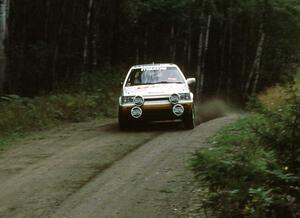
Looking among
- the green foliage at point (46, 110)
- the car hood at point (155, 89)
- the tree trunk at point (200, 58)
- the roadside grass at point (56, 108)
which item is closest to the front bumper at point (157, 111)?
the car hood at point (155, 89)

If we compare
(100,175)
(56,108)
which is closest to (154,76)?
(56,108)

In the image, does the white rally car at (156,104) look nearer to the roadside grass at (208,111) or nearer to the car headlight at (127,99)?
the car headlight at (127,99)

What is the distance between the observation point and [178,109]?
15.2 m

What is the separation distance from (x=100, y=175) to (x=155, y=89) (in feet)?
20.2

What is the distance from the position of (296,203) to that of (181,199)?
2027 millimetres

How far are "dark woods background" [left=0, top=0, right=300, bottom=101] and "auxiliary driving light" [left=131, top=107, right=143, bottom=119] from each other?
12914mm

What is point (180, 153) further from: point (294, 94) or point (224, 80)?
point (224, 80)

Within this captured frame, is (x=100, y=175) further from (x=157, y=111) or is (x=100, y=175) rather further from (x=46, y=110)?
(x=46, y=110)

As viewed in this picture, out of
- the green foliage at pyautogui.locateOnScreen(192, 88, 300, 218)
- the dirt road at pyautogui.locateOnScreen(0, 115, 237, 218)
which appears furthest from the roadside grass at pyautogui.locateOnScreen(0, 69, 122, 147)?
the green foliage at pyautogui.locateOnScreen(192, 88, 300, 218)

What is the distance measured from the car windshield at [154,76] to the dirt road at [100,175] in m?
1.84

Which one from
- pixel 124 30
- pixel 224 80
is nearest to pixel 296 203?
pixel 124 30

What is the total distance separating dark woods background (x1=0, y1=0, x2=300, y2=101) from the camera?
34.1 m

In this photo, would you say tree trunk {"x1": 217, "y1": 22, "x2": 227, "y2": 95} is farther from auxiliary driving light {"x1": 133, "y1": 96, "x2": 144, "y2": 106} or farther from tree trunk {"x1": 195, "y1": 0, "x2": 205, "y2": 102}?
auxiliary driving light {"x1": 133, "y1": 96, "x2": 144, "y2": 106}

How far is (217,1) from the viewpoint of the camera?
35.1 meters
